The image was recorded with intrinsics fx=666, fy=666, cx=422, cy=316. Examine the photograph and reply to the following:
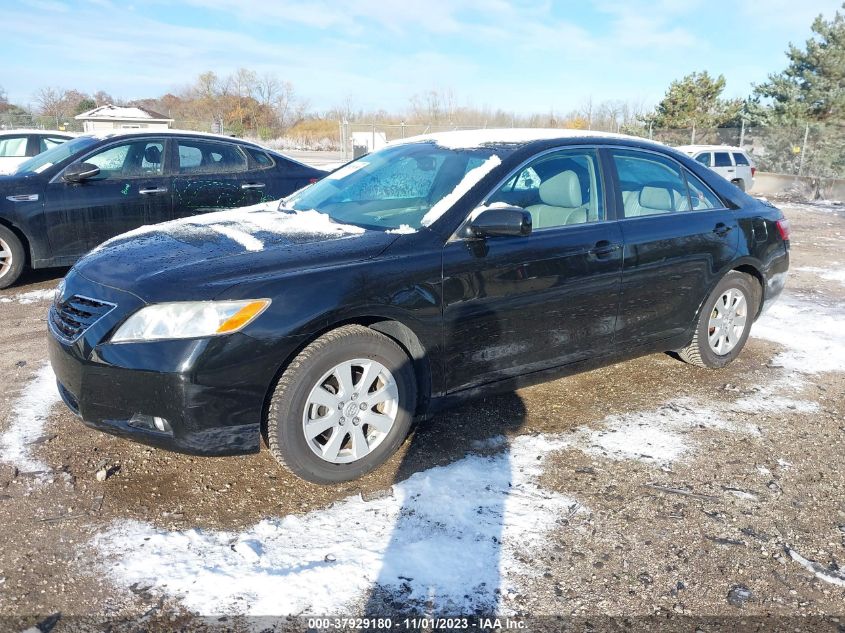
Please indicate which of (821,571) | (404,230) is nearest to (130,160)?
(404,230)

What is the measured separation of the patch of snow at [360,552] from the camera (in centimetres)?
240

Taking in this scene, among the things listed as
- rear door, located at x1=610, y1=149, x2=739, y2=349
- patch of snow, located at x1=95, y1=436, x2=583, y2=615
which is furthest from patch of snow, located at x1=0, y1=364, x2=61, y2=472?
rear door, located at x1=610, y1=149, x2=739, y2=349

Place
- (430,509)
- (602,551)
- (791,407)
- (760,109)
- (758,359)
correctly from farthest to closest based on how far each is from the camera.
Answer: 1. (760,109)
2. (758,359)
3. (791,407)
4. (430,509)
5. (602,551)

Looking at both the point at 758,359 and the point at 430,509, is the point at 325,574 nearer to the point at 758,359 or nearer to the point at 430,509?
the point at 430,509

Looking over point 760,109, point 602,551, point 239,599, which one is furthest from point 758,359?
point 760,109

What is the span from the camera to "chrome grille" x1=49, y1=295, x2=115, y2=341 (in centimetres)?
294

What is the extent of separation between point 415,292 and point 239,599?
1514 millimetres

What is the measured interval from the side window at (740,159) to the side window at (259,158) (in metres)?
16.2

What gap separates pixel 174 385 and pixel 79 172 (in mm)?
4876

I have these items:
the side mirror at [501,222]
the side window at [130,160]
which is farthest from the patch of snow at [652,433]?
the side window at [130,160]

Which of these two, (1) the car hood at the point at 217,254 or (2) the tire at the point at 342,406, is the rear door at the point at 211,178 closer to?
(1) the car hood at the point at 217,254

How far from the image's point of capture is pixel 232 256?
3.02 meters

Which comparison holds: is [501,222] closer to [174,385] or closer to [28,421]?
[174,385]

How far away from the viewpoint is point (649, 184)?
4.31m
